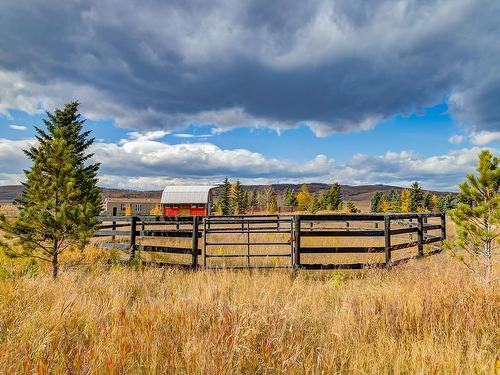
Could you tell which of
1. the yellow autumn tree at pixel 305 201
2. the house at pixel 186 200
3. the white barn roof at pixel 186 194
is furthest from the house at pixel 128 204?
the house at pixel 186 200

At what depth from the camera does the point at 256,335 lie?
3303mm

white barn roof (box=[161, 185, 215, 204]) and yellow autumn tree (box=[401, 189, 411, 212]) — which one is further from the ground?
white barn roof (box=[161, 185, 215, 204])

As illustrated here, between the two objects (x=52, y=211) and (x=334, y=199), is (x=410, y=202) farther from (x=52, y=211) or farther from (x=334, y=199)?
(x=52, y=211)

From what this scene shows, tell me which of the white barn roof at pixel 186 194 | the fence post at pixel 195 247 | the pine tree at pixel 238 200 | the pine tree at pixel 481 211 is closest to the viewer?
the pine tree at pixel 481 211

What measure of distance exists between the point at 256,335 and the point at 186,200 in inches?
2132

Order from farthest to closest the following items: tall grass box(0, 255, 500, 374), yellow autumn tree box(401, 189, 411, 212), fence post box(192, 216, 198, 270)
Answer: yellow autumn tree box(401, 189, 411, 212) → fence post box(192, 216, 198, 270) → tall grass box(0, 255, 500, 374)

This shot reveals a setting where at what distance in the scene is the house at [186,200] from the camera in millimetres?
54438

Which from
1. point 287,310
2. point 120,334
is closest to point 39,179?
point 120,334

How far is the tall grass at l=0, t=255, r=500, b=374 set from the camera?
9.16ft

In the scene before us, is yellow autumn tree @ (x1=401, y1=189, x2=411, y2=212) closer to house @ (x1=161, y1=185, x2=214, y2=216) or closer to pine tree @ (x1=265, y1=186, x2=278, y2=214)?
pine tree @ (x1=265, y1=186, x2=278, y2=214)

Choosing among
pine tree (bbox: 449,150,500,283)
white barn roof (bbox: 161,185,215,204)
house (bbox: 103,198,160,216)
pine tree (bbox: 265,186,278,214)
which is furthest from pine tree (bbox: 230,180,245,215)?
pine tree (bbox: 449,150,500,283)

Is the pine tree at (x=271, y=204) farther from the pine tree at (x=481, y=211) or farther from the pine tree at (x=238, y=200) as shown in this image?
the pine tree at (x=481, y=211)

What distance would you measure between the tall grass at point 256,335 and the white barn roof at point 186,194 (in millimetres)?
50986

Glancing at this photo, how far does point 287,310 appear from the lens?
4.05m
